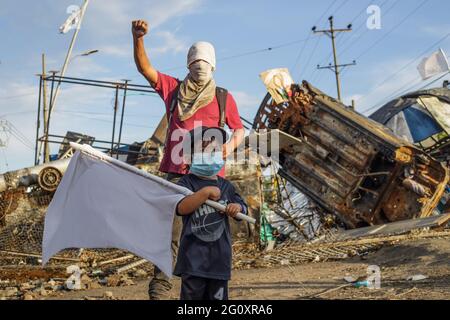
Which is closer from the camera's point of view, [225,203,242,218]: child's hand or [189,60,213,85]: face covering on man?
[225,203,242,218]: child's hand

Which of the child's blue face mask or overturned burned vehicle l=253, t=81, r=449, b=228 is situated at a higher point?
overturned burned vehicle l=253, t=81, r=449, b=228

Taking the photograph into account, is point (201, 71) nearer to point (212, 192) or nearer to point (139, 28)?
point (139, 28)

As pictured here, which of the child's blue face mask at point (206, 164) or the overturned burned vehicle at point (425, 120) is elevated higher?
the overturned burned vehicle at point (425, 120)

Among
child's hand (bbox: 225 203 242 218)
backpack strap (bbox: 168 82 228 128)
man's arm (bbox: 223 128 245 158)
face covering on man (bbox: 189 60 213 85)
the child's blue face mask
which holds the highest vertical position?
face covering on man (bbox: 189 60 213 85)

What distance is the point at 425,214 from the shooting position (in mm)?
8648

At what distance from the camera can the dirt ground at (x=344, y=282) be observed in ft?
14.5

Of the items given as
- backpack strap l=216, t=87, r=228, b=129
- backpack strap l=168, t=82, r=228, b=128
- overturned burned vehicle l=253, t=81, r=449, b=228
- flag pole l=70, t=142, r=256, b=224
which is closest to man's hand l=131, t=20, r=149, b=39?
backpack strap l=168, t=82, r=228, b=128

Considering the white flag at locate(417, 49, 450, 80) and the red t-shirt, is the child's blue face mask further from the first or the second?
the white flag at locate(417, 49, 450, 80)

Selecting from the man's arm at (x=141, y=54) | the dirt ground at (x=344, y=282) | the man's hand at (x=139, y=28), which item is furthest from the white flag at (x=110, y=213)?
the dirt ground at (x=344, y=282)

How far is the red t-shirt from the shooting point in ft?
12.4

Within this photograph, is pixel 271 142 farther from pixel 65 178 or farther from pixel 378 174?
pixel 65 178

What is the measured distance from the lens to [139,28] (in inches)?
146

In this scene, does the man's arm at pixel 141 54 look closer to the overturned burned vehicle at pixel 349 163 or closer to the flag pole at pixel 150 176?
the flag pole at pixel 150 176

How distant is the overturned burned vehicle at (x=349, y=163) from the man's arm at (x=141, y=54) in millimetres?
5698
